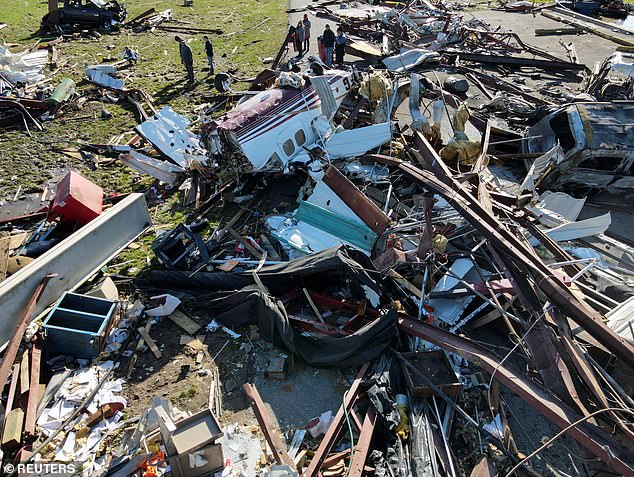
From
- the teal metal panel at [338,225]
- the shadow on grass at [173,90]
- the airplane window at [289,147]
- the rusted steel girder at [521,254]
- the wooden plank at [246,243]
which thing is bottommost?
the wooden plank at [246,243]

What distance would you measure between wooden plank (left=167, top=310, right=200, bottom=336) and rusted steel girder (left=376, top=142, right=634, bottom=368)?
4.62 metres

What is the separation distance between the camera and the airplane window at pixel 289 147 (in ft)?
32.5

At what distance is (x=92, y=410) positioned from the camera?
598cm

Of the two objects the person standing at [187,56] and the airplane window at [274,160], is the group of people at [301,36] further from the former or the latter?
the airplane window at [274,160]

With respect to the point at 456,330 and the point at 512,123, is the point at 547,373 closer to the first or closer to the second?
the point at 456,330

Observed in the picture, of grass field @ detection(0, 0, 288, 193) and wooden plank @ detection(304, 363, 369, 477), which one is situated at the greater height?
grass field @ detection(0, 0, 288, 193)

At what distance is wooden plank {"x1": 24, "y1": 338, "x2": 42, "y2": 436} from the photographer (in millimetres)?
5662

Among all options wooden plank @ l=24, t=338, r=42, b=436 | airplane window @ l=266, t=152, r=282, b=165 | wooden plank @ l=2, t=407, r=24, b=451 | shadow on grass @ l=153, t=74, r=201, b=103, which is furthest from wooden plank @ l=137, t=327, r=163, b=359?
shadow on grass @ l=153, t=74, r=201, b=103

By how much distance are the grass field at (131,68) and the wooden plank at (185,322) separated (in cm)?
524

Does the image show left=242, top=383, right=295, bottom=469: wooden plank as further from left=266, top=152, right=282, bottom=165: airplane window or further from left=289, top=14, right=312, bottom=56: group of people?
left=289, top=14, right=312, bottom=56: group of people

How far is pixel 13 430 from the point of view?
5512 millimetres

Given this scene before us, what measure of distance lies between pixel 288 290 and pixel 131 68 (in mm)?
16267

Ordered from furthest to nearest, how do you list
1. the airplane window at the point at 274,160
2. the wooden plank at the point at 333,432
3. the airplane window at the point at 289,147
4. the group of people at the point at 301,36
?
the group of people at the point at 301,36 → the airplane window at the point at 289,147 → the airplane window at the point at 274,160 → the wooden plank at the point at 333,432

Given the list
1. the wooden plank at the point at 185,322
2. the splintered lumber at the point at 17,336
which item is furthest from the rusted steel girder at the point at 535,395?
the splintered lumber at the point at 17,336
